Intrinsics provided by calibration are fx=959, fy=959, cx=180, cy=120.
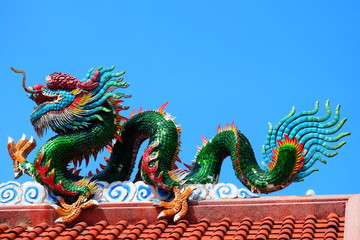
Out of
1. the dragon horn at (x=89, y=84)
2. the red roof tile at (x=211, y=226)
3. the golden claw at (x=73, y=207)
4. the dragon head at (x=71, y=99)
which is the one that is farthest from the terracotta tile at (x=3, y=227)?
the dragon horn at (x=89, y=84)

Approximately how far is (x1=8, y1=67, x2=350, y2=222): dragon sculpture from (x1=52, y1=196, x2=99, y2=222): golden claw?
12mm

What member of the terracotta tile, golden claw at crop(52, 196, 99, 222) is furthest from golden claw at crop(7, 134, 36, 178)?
golden claw at crop(52, 196, 99, 222)

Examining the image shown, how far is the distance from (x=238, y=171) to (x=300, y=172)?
80 centimetres

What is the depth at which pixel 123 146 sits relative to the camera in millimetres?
13031

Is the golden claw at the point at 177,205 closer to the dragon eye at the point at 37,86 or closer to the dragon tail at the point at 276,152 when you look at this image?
the dragon tail at the point at 276,152

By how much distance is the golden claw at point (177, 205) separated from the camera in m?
11.7

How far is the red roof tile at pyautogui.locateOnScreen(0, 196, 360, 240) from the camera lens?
35.9ft

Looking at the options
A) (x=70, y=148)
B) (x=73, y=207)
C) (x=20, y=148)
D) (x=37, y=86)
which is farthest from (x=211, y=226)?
(x=37, y=86)

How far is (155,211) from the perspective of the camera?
11.8 m

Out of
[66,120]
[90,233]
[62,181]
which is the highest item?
[66,120]

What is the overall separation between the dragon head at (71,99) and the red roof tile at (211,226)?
1362mm

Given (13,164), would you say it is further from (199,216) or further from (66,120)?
(199,216)

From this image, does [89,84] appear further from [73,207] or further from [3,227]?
[3,227]

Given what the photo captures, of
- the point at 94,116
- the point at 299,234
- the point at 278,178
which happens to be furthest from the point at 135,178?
the point at 299,234
